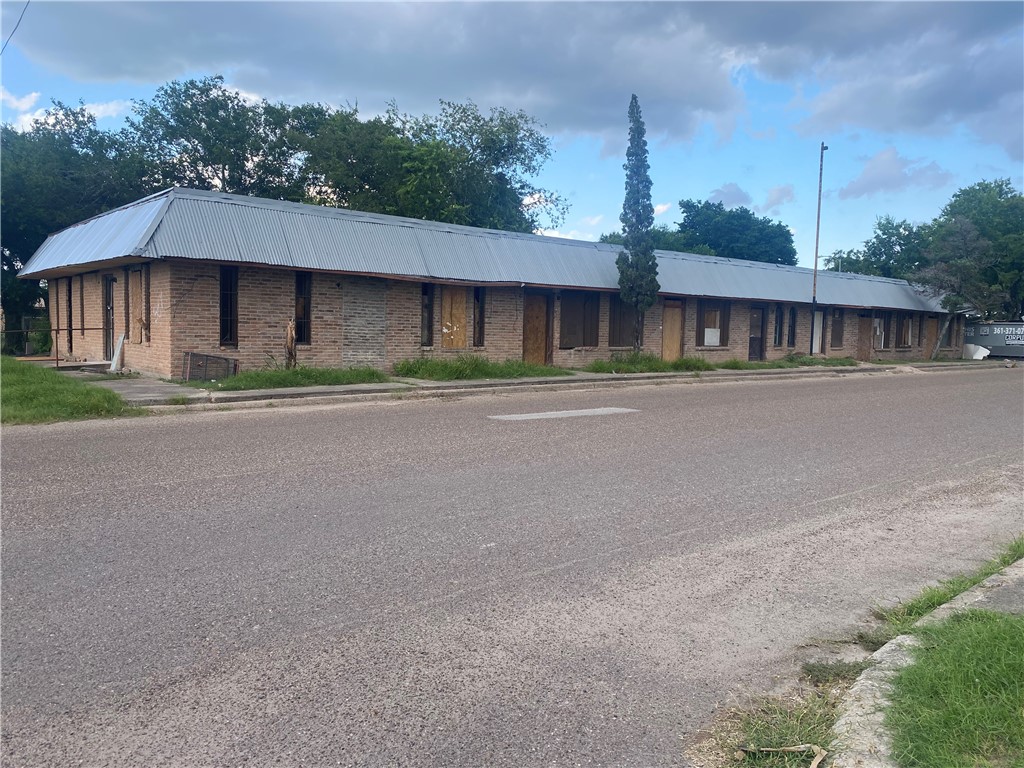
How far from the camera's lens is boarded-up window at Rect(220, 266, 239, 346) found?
18156 mm

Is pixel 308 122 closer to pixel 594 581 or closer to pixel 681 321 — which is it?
pixel 681 321

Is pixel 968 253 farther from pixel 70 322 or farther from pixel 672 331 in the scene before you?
pixel 70 322

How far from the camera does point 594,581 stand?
508 centimetres

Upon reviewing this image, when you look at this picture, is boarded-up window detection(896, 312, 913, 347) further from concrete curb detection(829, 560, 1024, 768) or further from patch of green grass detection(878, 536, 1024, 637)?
concrete curb detection(829, 560, 1024, 768)

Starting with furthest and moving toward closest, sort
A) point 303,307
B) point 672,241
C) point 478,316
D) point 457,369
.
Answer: point 672,241, point 478,316, point 457,369, point 303,307

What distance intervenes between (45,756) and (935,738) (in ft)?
11.3

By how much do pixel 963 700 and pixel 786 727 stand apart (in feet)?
2.44

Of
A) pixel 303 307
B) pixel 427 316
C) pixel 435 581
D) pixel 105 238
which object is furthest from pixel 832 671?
pixel 105 238

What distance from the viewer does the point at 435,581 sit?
16.3 ft

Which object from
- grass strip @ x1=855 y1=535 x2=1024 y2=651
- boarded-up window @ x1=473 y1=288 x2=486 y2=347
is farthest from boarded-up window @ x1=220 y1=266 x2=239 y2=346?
grass strip @ x1=855 y1=535 x2=1024 y2=651

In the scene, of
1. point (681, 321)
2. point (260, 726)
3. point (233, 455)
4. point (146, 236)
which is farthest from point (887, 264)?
point (260, 726)

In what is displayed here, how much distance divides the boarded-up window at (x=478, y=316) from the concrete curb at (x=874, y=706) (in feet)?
62.8

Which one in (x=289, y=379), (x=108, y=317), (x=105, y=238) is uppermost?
(x=105, y=238)

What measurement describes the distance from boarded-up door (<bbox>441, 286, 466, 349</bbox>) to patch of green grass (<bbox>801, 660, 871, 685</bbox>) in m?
18.8
